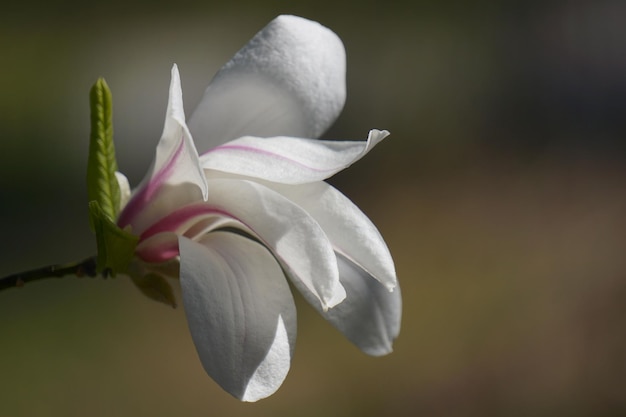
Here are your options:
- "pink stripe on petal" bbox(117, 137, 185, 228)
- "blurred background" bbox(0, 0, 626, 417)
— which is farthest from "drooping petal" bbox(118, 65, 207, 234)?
"blurred background" bbox(0, 0, 626, 417)

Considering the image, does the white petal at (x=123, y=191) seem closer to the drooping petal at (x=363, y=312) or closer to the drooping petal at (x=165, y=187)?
the drooping petal at (x=165, y=187)

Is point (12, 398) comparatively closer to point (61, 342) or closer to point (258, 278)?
point (61, 342)

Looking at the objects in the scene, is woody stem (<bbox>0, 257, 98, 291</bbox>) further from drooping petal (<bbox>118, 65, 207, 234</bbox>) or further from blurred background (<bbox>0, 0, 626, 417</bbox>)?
blurred background (<bbox>0, 0, 626, 417</bbox>)

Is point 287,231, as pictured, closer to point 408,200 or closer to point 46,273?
point 46,273

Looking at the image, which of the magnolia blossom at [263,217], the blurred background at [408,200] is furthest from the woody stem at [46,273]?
the blurred background at [408,200]

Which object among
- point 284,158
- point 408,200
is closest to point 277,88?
point 284,158

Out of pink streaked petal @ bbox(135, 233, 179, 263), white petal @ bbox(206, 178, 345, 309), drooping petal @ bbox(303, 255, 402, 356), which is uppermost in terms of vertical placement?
white petal @ bbox(206, 178, 345, 309)
